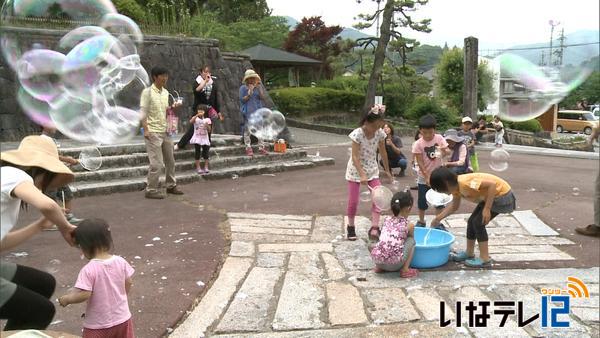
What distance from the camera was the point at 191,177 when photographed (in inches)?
372

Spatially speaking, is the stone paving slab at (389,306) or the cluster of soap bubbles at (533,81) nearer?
the stone paving slab at (389,306)

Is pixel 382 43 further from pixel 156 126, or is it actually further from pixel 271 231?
pixel 271 231

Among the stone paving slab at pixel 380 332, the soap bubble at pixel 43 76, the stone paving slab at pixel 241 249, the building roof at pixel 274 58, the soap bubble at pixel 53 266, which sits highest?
the building roof at pixel 274 58

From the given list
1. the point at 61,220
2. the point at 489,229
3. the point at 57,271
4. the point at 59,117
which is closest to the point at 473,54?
the point at 489,229

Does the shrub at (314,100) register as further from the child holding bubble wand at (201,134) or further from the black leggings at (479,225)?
the black leggings at (479,225)

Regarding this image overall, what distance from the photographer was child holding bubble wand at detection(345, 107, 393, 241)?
5867mm

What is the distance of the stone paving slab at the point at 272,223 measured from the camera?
21.6 feet

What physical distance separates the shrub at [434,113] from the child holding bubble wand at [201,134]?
17016 millimetres

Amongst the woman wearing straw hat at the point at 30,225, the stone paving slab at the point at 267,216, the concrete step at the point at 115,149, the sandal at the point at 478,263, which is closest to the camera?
the woman wearing straw hat at the point at 30,225

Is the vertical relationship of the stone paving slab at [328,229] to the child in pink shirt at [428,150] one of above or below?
below

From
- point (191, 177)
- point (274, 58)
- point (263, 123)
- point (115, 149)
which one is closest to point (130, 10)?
point (263, 123)

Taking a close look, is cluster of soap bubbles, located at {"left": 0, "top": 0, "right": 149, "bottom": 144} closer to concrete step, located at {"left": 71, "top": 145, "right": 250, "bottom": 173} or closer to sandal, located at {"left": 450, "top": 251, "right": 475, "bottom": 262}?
concrete step, located at {"left": 71, "top": 145, "right": 250, "bottom": 173}

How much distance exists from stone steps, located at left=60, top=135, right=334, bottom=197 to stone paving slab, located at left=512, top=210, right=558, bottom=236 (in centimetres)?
512

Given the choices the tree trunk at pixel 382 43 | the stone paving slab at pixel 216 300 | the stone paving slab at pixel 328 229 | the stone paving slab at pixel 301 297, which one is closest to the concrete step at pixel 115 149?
the stone paving slab at pixel 328 229
